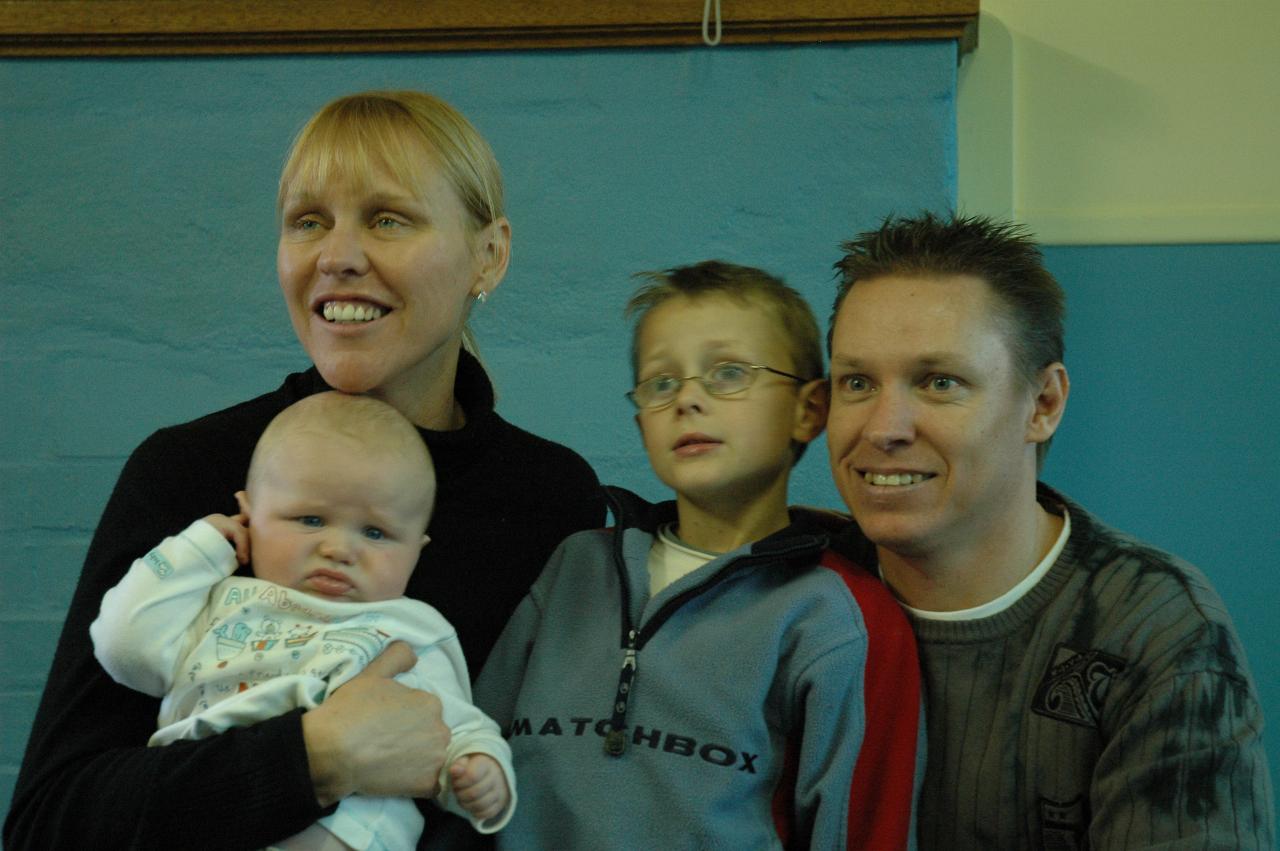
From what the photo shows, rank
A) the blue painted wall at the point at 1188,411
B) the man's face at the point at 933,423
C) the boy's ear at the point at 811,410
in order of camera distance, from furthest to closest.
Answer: the blue painted wall at the point at 1188,411 → the boy's ear at the point at 811,410 → the man's face at the point at 933,423

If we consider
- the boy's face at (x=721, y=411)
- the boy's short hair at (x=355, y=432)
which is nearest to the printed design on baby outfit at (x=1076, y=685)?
the boy's face at (x=721, y=411)

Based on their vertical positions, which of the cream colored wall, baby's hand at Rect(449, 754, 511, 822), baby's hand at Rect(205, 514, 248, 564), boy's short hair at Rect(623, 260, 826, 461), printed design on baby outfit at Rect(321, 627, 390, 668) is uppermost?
the cream colored wall

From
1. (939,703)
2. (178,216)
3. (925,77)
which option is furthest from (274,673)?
(925,77)

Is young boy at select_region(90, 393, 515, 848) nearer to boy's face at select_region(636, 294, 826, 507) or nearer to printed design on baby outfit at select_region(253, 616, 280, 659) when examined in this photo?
printed design on baby outfit at select_region(253, 616, 280, 659)

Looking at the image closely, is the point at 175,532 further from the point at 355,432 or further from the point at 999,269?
the point at 999,269

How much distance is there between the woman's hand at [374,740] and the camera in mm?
1282

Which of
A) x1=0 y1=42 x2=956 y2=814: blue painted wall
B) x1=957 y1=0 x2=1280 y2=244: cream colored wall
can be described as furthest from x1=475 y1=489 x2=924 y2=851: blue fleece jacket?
x1=957 y1=0 x2=1280 y2=244: cream colored wall

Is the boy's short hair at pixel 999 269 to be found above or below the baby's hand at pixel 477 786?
above

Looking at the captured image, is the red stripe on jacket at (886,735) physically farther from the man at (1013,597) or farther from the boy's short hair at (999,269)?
the boy's short hair at (999,269)

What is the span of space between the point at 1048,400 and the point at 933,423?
0.20 meters

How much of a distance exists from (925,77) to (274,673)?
1691 millimetres

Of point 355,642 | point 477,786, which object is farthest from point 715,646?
point 355,642

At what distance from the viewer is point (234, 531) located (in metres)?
1.40

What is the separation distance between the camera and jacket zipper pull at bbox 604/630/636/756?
1.43 meters
